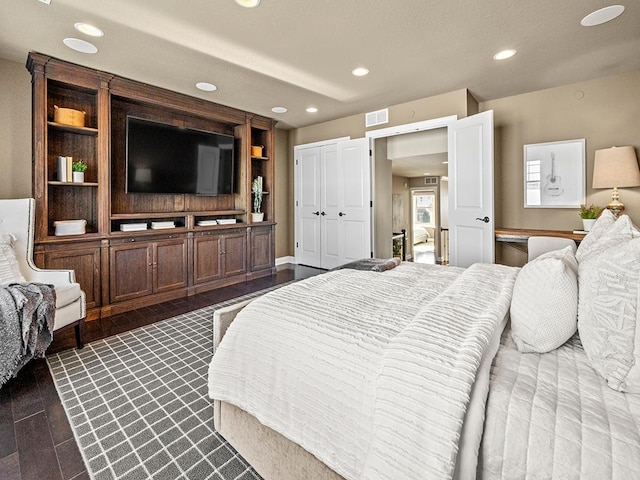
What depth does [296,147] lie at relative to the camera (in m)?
6.17

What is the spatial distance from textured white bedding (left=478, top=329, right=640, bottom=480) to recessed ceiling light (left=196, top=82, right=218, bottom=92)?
13.4 feet

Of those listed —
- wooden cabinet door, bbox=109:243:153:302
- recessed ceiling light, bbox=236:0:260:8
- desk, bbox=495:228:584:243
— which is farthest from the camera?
desk, bbox=495:228:584:243

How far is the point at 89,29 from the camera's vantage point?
263 cm

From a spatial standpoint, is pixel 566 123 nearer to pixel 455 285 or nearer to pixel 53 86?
pixel 455 285

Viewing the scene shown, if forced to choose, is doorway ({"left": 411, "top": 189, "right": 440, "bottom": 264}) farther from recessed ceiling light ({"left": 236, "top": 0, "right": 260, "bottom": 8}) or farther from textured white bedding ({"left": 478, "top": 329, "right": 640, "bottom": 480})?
textured white bedding ({"left": 478, "top": 329, "right": 640, "bottom": 480})

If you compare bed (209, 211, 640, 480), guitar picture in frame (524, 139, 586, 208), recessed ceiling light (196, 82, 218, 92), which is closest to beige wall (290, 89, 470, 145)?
guitar picture in frame (524, 139, 586, 208)

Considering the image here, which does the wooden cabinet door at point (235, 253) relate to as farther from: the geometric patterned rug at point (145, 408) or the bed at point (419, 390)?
the bed at point (419, 390)

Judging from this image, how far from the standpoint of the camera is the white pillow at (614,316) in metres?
0.86

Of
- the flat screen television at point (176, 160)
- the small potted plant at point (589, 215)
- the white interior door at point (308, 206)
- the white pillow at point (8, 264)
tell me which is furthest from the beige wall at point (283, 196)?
the small potted plant at point (589, 215)

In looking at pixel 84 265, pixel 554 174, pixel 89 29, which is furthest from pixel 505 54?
pixel 84 265

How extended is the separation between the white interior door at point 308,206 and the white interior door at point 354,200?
518 mm

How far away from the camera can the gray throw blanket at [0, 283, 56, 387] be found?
6.55 ft

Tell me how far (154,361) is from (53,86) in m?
3.07

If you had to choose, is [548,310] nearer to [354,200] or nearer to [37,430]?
[37,430]
